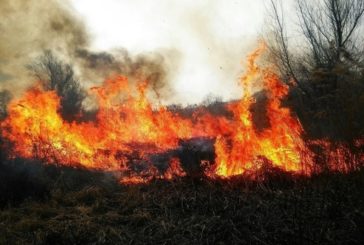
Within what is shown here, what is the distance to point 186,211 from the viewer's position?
7.34 metres

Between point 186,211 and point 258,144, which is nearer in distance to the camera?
point 186,211

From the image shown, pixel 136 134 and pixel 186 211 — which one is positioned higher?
pixel 136 134

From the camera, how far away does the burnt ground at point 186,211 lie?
5.55m

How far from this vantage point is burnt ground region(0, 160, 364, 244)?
555 cm

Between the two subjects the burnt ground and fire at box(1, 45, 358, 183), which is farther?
fire at box(1, 45, 358, 183)

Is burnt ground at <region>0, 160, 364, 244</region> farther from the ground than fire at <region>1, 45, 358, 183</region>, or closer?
closer

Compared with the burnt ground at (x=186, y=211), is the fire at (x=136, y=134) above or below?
above

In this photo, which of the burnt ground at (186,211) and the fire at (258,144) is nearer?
the burnt ground at (186,211)

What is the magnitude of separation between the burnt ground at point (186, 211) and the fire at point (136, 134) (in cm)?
117

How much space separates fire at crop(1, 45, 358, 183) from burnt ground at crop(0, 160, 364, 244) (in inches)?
46.3

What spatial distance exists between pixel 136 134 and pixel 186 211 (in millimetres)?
6233

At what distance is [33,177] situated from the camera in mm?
10633

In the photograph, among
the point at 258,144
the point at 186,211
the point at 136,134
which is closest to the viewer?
the point at 186,211

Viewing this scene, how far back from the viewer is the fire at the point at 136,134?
10.6 metres
